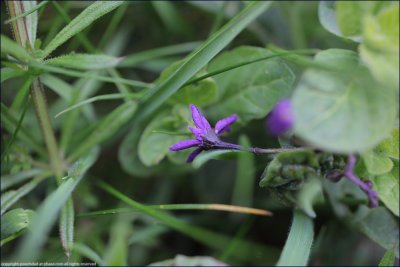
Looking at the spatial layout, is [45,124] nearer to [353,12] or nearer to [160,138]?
[160,138]

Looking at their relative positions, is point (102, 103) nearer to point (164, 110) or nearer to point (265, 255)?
point (164, 110)

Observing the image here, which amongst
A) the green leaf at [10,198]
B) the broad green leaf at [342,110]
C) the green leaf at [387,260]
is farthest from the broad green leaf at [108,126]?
the green leaf at [387,260]

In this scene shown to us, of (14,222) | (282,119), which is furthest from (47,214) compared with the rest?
(282,119)

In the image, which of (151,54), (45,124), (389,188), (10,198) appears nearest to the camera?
(389,188)

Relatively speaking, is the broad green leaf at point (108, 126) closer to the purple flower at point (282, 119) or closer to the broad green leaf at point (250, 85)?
the broad green leaf at point (250, 85)

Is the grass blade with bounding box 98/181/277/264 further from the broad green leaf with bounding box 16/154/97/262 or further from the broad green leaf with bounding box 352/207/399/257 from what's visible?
the broad green leaf with bounding box 352/207/399/257
